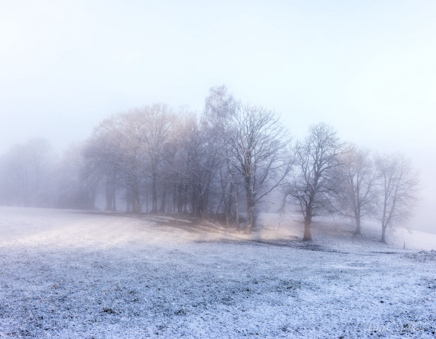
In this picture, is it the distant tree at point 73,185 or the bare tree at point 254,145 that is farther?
the distant tree at point 73,185

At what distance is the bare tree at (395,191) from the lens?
33.9 meters

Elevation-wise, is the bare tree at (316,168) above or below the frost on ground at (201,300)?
above

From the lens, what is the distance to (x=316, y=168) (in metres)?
27.5

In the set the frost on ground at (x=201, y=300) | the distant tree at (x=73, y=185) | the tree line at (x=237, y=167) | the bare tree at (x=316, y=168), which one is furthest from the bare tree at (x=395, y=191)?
the distant tree at (x=73, y=185)

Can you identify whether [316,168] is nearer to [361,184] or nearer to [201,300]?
[361,184]

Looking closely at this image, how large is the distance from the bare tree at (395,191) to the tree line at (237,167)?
11 centimetres

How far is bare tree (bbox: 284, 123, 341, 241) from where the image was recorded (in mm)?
26781

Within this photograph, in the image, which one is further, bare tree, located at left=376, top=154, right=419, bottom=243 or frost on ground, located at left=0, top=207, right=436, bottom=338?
bare tree, located at left=376, top=154, right=419, bottom=243

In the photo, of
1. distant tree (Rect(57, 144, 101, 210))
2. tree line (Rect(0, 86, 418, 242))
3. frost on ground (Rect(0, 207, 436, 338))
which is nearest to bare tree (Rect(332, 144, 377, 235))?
tree line (Rect(0, 86, 418, 242))

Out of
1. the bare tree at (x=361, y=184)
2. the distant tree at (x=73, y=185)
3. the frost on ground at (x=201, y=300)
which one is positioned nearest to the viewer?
the frost on ground at (x=201, y=300)

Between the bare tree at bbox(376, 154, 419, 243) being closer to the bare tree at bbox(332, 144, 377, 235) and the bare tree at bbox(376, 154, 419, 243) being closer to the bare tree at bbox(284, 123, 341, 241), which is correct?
the bare tree at bbox(332, 144, 377, 235)

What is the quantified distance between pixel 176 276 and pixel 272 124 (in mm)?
19398

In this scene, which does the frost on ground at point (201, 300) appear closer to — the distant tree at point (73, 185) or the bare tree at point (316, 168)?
the bare tree at point (316, 168)

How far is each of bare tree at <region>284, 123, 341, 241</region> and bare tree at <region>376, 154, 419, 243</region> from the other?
1198cm
